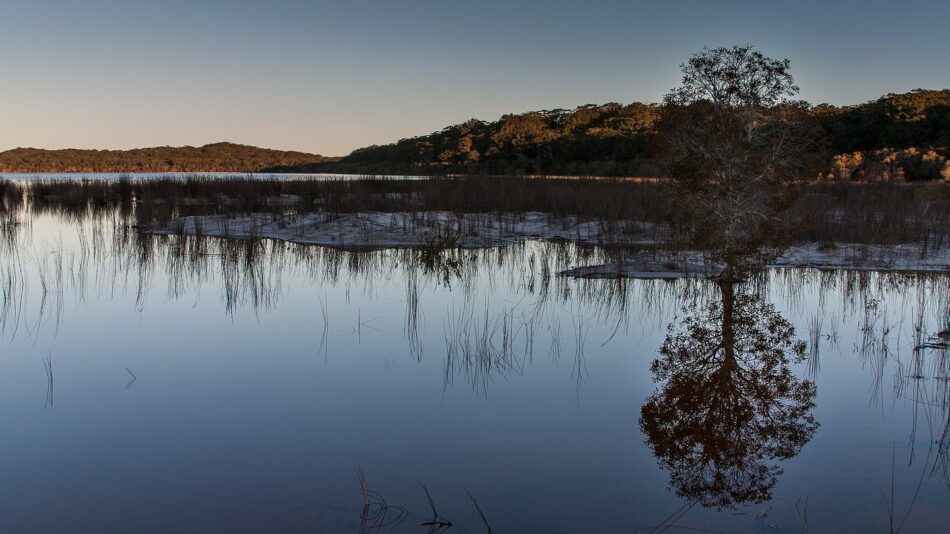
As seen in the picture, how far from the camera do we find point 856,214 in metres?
13.3

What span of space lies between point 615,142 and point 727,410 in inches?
1800

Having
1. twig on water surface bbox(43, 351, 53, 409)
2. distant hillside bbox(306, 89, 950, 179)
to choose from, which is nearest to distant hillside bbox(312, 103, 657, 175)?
distant hillside bbox(306, 89, 950, 179)

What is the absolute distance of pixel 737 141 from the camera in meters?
7.53

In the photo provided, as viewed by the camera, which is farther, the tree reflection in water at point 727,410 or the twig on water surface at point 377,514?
the tree reflection in water at point 727,410

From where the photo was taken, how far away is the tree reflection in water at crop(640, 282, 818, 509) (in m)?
3.01

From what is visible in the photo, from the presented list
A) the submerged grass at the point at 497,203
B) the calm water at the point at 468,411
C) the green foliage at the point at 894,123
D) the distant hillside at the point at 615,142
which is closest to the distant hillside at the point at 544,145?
the distant hillside at the point at 615,142

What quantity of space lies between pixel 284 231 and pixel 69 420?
9.95 m

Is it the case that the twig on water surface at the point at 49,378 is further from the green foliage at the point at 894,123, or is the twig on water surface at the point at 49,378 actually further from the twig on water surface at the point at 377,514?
the green foliage at the point at 894,123

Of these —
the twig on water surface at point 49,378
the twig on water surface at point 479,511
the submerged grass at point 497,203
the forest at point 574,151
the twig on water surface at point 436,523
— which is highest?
the forest at point 574,151

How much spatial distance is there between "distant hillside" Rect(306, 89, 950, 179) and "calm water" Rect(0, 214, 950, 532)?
1368 centimetres

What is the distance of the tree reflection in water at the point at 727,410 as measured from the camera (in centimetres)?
301

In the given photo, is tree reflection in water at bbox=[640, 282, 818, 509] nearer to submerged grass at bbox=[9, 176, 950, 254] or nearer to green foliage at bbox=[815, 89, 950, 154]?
submerged grass at bbox=[9, 176, 950, 254]

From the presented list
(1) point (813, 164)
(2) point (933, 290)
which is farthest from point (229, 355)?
(2) point (933, 290)

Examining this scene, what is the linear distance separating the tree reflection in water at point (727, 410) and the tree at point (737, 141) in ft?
7.55
